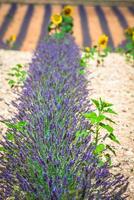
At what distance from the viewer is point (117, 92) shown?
16.8 ft

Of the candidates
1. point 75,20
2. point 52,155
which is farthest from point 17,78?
point 75,20

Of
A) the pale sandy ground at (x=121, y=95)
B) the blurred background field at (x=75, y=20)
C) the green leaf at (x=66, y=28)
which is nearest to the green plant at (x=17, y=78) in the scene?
the pale sandy ground at (x=121, y=95)

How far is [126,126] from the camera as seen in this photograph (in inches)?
158

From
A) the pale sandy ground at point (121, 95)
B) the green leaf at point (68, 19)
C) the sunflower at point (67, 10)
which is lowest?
the pale sandy ground at point (121, 95)

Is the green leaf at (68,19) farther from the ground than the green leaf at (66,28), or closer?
farther from the ground

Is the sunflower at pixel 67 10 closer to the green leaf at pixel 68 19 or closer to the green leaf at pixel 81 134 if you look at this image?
the green leaf at pixel 68 19

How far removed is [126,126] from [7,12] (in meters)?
7.47

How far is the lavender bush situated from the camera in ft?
7.22

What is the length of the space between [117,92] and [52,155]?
2856 millimetres

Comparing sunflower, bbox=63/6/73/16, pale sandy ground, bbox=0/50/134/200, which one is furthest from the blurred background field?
pale sandy ground, bbox=0/50/134/200

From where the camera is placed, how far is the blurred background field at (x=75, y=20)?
8.51m

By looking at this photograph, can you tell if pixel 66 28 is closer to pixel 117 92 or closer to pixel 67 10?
pixel 67 10

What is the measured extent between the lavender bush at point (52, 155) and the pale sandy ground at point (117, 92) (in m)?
0.35

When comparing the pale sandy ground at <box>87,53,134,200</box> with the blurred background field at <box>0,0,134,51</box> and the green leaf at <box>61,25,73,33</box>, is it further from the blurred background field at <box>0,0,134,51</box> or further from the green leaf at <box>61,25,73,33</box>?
the blurred background field at <box>0,0,134,51</box>
